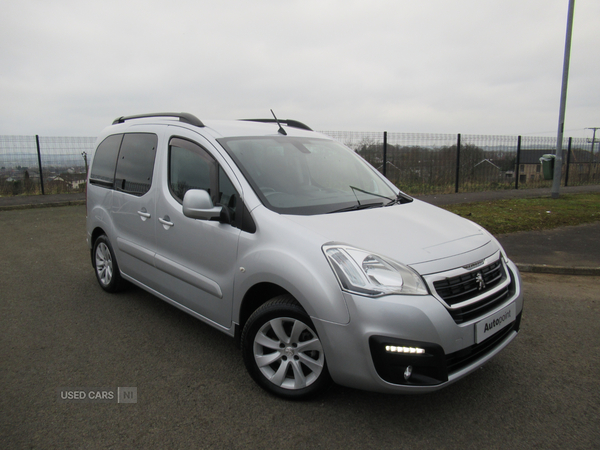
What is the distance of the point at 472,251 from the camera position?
2.77 meters

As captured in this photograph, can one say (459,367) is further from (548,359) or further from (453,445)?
(548,359)

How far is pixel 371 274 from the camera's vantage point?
2438 millimetres

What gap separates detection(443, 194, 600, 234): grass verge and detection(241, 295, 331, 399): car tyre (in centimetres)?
601

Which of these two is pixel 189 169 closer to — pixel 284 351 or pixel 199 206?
pixel 199 206

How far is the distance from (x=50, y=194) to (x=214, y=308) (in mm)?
14928

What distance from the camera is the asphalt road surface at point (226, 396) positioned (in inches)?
96.1

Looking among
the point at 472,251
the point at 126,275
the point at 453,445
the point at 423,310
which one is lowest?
the point at 453,445

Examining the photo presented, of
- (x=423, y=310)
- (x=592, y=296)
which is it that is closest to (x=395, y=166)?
(x=592, y=296)

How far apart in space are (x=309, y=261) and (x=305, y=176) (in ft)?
3.69

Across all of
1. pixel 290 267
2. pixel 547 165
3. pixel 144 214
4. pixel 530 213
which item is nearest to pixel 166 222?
pixel 144 214

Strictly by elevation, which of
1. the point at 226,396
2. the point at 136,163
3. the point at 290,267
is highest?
the point at 136,163

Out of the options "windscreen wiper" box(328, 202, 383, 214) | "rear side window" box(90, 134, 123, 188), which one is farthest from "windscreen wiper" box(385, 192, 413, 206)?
"rear side window" box(90, 134, 123, 188)

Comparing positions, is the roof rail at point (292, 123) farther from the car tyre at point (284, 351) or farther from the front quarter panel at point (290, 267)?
the car tyre at point (284, 351)

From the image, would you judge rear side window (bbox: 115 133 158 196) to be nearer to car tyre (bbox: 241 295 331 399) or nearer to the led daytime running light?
car tyre (bbox: 241 295 331 399)
